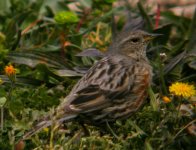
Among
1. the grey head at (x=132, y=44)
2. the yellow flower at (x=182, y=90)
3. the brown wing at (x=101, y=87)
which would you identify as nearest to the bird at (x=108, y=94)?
the brown wing at (x=101, y=87)

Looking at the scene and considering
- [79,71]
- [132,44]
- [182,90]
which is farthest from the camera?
[79,71]

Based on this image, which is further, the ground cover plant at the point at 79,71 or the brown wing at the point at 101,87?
the brown wing at the point at 101,87

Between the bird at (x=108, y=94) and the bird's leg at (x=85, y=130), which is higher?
the bird at (x=108, y=94)

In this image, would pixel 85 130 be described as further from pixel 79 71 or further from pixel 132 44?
pixel 79 71

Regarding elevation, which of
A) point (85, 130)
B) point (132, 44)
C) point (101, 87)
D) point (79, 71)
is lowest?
point (85, 130)

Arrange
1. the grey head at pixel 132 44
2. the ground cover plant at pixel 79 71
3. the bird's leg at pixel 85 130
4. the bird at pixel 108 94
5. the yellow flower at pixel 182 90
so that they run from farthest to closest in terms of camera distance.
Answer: the grey head at pixel 132 44, the bird's leg at pixel 85 130, the bird at pixel 108 94, the yellow flower at pixel 182 90, the ground cover plant at pixel 79 71

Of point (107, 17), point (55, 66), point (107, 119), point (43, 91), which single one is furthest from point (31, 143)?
point (107, 17)

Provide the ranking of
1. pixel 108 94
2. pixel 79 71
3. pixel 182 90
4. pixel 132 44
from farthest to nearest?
pixel 79 71
pixel 132 44
pixel 108 94
pixel 182 90

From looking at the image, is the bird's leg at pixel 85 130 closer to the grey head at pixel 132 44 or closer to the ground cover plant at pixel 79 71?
the ground cover plant at pixel 79 71

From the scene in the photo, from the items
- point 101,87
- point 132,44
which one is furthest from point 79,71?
point 101,87
